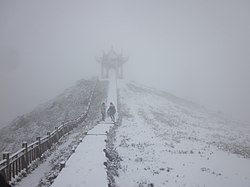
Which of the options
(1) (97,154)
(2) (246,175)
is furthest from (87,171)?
(2) (246,175)

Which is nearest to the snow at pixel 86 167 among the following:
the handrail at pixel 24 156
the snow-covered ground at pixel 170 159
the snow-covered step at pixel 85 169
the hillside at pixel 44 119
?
the snow-covered step at pixel 85 169

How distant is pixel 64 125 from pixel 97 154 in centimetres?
1103

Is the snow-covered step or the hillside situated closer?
the snow-covered step

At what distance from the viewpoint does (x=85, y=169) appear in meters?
14.8

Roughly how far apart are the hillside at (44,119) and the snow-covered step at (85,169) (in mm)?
16618

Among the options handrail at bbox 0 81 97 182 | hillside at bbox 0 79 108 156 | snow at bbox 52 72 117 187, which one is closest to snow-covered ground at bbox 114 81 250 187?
snow at bbox 52 72 117 187

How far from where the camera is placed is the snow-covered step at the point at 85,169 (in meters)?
12.9

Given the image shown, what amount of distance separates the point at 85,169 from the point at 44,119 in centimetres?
2941

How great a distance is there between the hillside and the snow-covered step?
1662 centimetres

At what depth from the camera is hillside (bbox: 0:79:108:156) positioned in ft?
117

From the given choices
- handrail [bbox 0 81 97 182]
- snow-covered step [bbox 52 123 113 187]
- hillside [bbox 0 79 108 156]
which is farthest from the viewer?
hillside [bbox 0 79 108 156]

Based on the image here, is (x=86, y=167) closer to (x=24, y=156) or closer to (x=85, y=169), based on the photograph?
(x=85, y=169)

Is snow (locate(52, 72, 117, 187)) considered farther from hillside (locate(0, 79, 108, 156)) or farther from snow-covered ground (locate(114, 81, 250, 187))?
hillside (locate(0, 79, 108, 156))

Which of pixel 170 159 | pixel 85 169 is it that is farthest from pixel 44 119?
pixel 85 169
